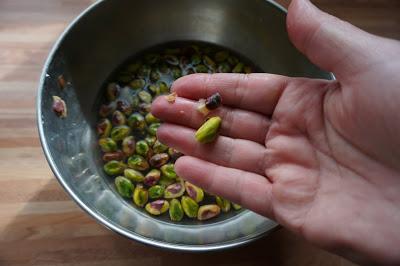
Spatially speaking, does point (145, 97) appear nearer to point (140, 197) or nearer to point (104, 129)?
point (104, 129)

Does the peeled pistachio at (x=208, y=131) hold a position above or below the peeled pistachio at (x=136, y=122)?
above

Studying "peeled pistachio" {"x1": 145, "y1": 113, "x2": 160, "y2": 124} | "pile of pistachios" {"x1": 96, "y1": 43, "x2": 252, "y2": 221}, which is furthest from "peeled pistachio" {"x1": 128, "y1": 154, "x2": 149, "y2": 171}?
"peeled pistachio" {"x1": 145, "y1": 113, "x2": 160, "y2": 124}

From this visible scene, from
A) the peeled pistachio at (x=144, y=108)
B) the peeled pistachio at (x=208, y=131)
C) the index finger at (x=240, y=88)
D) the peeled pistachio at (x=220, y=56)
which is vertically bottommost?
the peeled pistachio at (x=144, y=108)

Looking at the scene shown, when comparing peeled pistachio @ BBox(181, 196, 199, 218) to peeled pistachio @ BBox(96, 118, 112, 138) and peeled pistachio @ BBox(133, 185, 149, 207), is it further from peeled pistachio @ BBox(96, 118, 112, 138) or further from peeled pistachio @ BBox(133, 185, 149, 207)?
peeled pistachio @ BBox(96, 118, 112, 138)

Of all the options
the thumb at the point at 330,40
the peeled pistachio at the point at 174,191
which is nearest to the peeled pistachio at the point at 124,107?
the peeled pistachio at the point at 174,191

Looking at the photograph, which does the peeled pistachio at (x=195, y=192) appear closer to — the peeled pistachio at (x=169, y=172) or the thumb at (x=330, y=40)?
the peeled pistachio at (x=169, y=172)

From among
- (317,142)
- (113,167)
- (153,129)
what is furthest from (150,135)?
(317,142)

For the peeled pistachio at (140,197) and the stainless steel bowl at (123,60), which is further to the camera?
the peeled pistachio at (140,197)

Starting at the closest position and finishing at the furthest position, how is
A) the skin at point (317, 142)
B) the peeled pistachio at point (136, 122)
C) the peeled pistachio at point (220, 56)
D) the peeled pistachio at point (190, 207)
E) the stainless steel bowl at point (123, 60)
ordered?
the skin at point (317, 142) → the stainless steel bowl at point (123, 60) → the peeled pistachio at point (190, 207) → the peeled pistachio at point (136, 122) → the peeled pistachio at point (220, 56)
